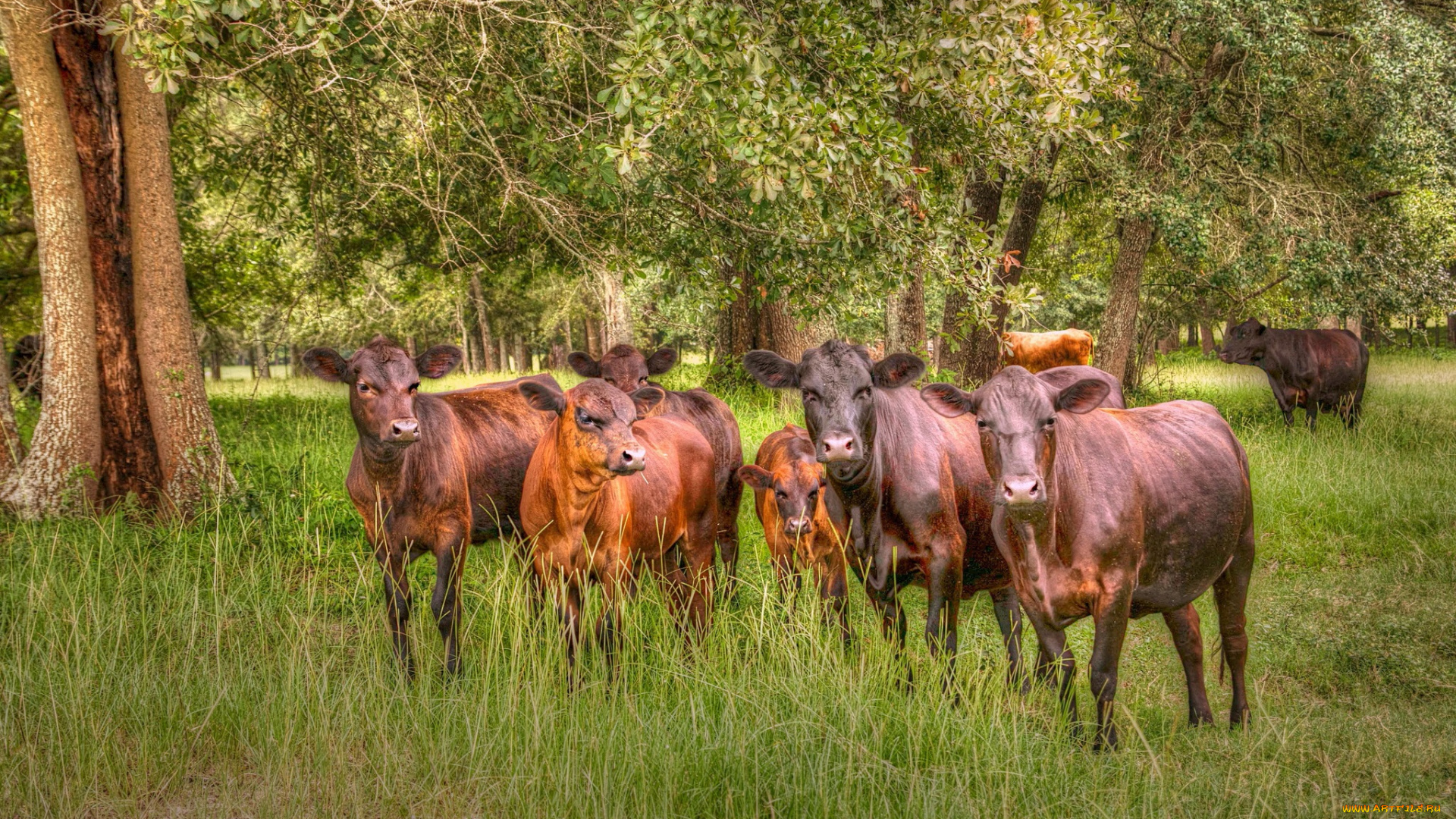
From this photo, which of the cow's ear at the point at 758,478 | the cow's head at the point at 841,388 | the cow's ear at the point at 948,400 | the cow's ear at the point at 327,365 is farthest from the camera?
the cow's ear at the point at 758,478

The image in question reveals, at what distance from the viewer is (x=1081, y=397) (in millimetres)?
4578

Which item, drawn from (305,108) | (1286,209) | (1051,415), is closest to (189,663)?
(1051,415)

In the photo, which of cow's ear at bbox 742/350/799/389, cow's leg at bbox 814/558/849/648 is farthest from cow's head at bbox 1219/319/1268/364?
cow's ear at bbox 742/350/799/389

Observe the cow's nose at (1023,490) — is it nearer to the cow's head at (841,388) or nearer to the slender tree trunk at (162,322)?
the cow's head at (841,388)

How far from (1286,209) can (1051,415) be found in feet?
40.4

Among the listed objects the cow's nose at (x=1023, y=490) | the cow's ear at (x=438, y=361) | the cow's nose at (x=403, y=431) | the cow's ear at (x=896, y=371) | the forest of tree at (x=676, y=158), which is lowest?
the cow's nose at (x=1023, y=490)

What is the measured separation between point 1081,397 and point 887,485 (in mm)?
1220

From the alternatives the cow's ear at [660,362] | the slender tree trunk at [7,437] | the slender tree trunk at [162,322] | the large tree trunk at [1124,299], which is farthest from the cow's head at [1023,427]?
the large tree trunk at [1124,299]

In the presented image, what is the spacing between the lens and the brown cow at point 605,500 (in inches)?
208

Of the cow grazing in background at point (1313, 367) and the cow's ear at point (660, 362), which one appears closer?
the cow's ear at point (660, 362)

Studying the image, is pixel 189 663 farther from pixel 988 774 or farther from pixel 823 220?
pixel 823 220

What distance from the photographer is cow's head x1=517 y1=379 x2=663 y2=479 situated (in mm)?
5051

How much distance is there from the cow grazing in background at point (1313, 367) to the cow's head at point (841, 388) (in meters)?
11.2

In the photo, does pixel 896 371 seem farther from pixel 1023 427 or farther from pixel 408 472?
pixel 408 472
